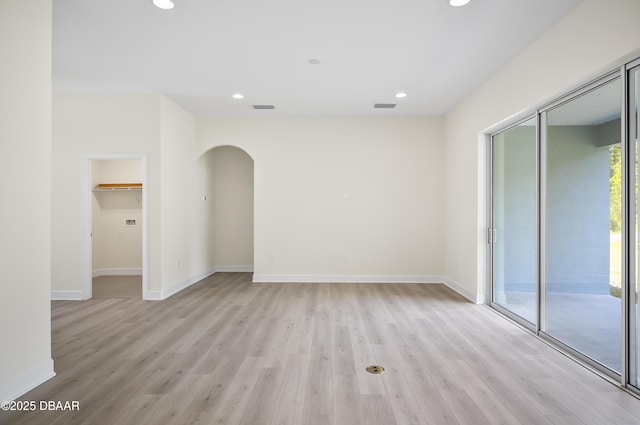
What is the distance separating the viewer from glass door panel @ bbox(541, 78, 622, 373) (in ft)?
9.21

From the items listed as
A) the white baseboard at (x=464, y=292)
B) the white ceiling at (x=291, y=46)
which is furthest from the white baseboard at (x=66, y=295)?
the white baseboard at (x=464, y=292)

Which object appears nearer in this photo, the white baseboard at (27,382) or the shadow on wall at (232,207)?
the white baseboard at (27,382)

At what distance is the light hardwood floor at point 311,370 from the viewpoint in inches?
88.4

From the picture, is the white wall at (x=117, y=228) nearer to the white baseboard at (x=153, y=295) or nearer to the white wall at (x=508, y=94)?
the white baseboard at (x=153, y=295)

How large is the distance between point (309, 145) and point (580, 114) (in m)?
4.26

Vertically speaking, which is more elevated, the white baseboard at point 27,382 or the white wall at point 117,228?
the white wall at point 117,228

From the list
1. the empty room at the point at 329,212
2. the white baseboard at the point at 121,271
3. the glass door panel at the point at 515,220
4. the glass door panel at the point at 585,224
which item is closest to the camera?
the empty room at the point at 329,212

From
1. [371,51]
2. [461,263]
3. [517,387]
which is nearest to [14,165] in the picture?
[371,51]

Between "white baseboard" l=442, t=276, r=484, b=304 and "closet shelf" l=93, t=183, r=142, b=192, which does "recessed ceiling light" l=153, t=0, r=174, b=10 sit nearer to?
"closet shelf" l=93, t=183, r=142, b=192

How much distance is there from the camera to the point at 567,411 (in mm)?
2270

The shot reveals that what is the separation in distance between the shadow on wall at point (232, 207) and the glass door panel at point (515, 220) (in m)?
4.86

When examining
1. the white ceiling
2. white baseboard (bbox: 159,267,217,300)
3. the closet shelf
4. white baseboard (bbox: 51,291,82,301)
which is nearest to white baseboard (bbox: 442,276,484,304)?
the white ceiling

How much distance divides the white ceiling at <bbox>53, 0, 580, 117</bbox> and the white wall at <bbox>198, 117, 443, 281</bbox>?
3.61ft

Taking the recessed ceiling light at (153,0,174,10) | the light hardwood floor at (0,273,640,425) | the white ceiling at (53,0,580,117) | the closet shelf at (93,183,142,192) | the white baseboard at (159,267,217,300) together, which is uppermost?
the white ceiling at (53,0,580,117)
